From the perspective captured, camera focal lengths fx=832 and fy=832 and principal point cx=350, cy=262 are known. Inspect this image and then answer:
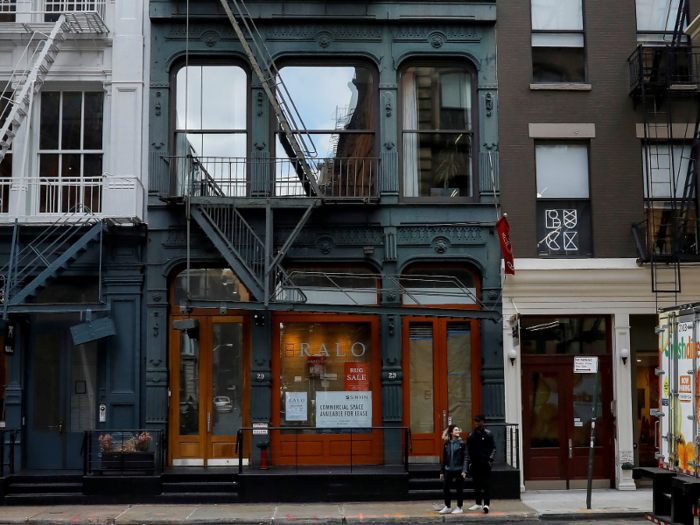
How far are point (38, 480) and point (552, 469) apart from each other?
33.1 feet

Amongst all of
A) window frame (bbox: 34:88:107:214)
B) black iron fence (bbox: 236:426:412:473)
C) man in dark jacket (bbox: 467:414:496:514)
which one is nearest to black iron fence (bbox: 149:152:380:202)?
window frame (bbox: 34:88:107:214)

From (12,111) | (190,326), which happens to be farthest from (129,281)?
(12,111)

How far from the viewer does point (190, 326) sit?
15945 millimetres

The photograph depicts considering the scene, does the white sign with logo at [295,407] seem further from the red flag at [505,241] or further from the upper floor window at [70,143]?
the upper floor window at [70,143]

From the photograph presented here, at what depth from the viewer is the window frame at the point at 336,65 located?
17.4 metres

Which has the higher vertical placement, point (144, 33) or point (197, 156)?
point (144, 33)

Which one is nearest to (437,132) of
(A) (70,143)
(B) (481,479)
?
(B) (481,479)

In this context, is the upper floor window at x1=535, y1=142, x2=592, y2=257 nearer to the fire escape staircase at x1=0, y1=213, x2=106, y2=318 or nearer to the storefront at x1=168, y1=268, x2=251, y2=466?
the storefront at x1=168, y1=268, x2=251, y2=466

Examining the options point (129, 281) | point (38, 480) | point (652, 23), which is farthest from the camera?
point (652, 23)

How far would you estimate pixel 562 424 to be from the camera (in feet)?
55.9

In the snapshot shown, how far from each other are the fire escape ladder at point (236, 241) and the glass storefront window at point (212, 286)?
80 centimetres

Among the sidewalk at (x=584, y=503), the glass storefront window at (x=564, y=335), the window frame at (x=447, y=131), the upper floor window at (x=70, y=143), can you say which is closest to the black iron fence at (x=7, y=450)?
the upper floor window at (x=70, y=143)

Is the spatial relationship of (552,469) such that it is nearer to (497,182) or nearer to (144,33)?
(497,182)

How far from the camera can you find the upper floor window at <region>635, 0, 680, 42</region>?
17.9 metres
